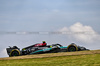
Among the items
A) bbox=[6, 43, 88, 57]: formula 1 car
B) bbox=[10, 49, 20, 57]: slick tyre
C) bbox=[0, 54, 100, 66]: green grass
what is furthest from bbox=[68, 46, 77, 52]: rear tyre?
bbox=[10, 49, 20, 57]: slick tyre

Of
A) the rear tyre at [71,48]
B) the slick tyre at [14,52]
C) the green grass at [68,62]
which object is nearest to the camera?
the green grass at [68,62]

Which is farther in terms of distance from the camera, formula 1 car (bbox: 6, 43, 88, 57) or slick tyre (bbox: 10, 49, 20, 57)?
slick tyre (bbox: 10, 49, 20, 57)

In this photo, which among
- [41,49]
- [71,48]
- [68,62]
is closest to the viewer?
[68,62]

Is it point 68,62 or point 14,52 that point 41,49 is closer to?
point 14,52

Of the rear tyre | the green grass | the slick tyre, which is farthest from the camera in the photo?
the slick tyre

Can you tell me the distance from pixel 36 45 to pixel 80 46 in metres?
5.65

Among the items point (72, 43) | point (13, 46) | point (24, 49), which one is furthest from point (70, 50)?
point (13, 46)

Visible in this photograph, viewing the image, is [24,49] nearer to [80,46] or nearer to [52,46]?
[52,46]

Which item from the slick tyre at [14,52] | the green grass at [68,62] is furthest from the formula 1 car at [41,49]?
the green grass at [68,62]

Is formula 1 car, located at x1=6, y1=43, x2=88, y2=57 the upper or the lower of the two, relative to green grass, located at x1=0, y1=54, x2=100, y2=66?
upper

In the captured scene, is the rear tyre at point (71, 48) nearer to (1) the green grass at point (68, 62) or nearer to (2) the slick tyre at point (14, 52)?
(1) the green grass at point (68, 62)

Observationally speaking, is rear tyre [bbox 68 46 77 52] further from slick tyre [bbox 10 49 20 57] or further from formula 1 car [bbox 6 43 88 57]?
slick tyre [bbox 10 49 20 57]

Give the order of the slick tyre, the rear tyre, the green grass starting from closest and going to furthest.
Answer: the green grass
the rear tyre
the slick tyre

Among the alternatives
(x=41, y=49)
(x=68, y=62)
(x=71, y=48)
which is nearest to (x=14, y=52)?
(x=41, y=49)
